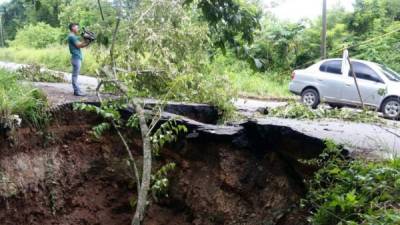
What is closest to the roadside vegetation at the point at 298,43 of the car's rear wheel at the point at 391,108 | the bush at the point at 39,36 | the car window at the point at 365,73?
the car window at the point at 365,73

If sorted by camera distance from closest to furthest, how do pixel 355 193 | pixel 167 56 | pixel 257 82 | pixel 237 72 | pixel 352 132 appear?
pixel 355 193 → pixel 352 132 → pixel 167 56 → pixel 257 82 → pixel 237 72

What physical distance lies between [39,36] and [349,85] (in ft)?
71.5

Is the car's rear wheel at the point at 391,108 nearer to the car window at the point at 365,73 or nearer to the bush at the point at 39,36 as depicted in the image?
the car window at the point at 365,73

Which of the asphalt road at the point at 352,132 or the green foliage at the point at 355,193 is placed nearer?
the green foliage at the point at 355,193

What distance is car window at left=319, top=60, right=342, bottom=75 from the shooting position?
12094 millimetres

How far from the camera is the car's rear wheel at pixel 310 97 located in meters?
12.3

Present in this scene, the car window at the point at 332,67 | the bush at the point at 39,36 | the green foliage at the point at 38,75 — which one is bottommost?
the green foliage at the point at 38,75

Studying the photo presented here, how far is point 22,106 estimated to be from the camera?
6.29 metres

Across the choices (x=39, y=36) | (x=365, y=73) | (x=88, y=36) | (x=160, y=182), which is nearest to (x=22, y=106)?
(x=88, y=36)

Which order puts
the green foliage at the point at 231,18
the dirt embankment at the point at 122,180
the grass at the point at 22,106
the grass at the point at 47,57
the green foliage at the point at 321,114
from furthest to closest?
the grass at the point at 47,57
the green foliage at the point at 321,114
the dirt embankment at the point at 122,180
the grass at the point at 22,106
the green foliage at the point at 231,18

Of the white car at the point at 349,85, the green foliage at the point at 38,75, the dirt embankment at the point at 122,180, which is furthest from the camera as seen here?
the white car at the point at 349,85

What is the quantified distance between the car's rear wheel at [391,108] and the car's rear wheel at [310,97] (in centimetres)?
163

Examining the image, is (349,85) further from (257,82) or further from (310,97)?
(257,82)

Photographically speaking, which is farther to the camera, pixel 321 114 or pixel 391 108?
pixel 391 108
